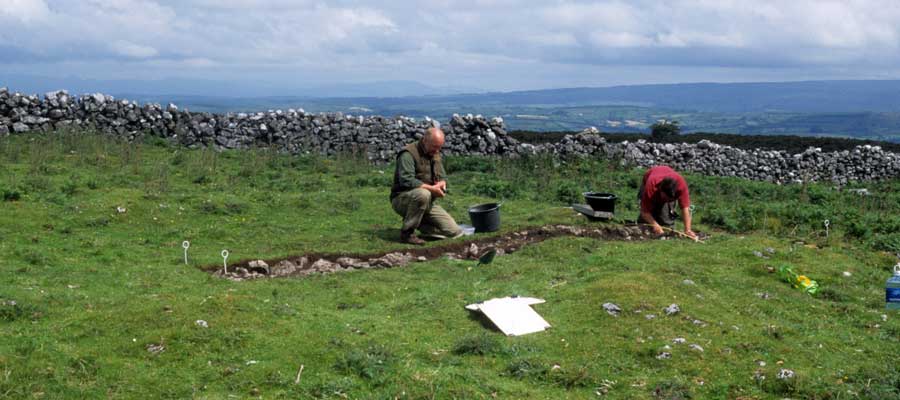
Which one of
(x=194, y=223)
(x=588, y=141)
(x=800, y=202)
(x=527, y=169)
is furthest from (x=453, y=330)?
(x=588, y=141)

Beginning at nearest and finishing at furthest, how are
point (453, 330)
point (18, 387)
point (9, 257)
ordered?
point (18, 387) < point (453, 330) < point (9, 257)

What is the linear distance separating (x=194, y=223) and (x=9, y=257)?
12.3 ft

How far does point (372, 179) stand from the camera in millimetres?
21625

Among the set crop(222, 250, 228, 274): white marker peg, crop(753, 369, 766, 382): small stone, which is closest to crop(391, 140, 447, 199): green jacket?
crop(222, 250, 228, 274): white marker peg

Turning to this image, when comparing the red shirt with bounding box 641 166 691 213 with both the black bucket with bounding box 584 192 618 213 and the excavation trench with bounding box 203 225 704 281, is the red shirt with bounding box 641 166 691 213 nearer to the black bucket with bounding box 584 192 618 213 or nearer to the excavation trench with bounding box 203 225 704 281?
the excavation trench with bounding box 203 225 704 281

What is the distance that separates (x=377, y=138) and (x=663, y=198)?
14820mm

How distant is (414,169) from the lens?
14.7 m

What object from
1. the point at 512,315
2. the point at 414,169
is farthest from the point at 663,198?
the point at 512,315

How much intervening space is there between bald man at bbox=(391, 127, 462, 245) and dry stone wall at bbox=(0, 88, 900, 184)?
1214 centimetres

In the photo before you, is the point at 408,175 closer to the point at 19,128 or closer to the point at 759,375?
the point at 759,375

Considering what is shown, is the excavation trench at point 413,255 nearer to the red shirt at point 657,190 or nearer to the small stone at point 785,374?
the red shirt at point 657,190

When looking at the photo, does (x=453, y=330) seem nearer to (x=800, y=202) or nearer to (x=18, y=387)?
(x=18, y=387)

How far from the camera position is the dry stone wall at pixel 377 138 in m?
27.3

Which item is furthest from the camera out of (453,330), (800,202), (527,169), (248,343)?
(527,169)
